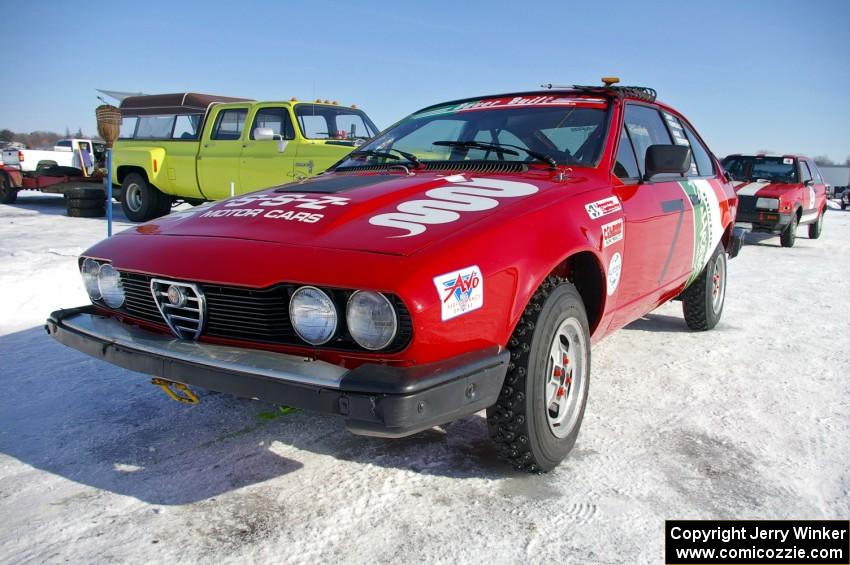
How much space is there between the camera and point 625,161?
324 cm

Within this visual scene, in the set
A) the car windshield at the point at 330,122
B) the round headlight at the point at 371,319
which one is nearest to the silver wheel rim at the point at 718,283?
the round headlight at the point at 371,319

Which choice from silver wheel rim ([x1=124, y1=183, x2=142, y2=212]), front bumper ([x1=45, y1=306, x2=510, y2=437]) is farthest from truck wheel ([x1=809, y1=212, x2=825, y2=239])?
front bumper ([x1=45, y1=306, x2=510, y2=437])

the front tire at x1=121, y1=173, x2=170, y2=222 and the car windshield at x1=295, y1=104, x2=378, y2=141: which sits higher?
the car windshield at x1=295, y1=104, x2=378, y2=141

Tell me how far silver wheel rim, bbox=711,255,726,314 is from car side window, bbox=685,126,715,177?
639 millimetres

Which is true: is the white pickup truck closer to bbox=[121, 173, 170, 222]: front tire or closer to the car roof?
bbox=[121, 173, 170, 222]: front tire

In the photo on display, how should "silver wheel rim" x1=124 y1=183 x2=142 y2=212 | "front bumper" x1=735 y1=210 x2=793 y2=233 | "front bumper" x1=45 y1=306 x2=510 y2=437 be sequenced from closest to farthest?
"front bumper" x1=45 y1=306 x2=510 y2=437 → "front bumper" x1=735 y1=210 x2=793 y2=233 → "silver wheel rim" x1=124 y1=183 x2=142 y2=212

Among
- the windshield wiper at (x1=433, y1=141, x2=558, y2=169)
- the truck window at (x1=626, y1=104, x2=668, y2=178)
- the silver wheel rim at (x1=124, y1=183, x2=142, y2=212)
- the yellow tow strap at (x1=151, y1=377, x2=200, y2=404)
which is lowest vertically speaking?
the yellow tow strap at (x1=151, y1=377, x2=200, y2=404)

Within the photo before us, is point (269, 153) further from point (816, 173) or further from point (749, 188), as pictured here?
point (816, 173)

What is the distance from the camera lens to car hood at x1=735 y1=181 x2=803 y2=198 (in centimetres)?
1042

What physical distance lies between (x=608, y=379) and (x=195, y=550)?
2420 millimetres

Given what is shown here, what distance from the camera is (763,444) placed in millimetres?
2764

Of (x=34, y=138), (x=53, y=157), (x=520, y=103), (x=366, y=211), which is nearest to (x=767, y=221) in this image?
(x=520, y=103)

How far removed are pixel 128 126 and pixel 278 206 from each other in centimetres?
1015

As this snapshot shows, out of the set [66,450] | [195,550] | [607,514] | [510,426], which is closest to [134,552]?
[195,550]
